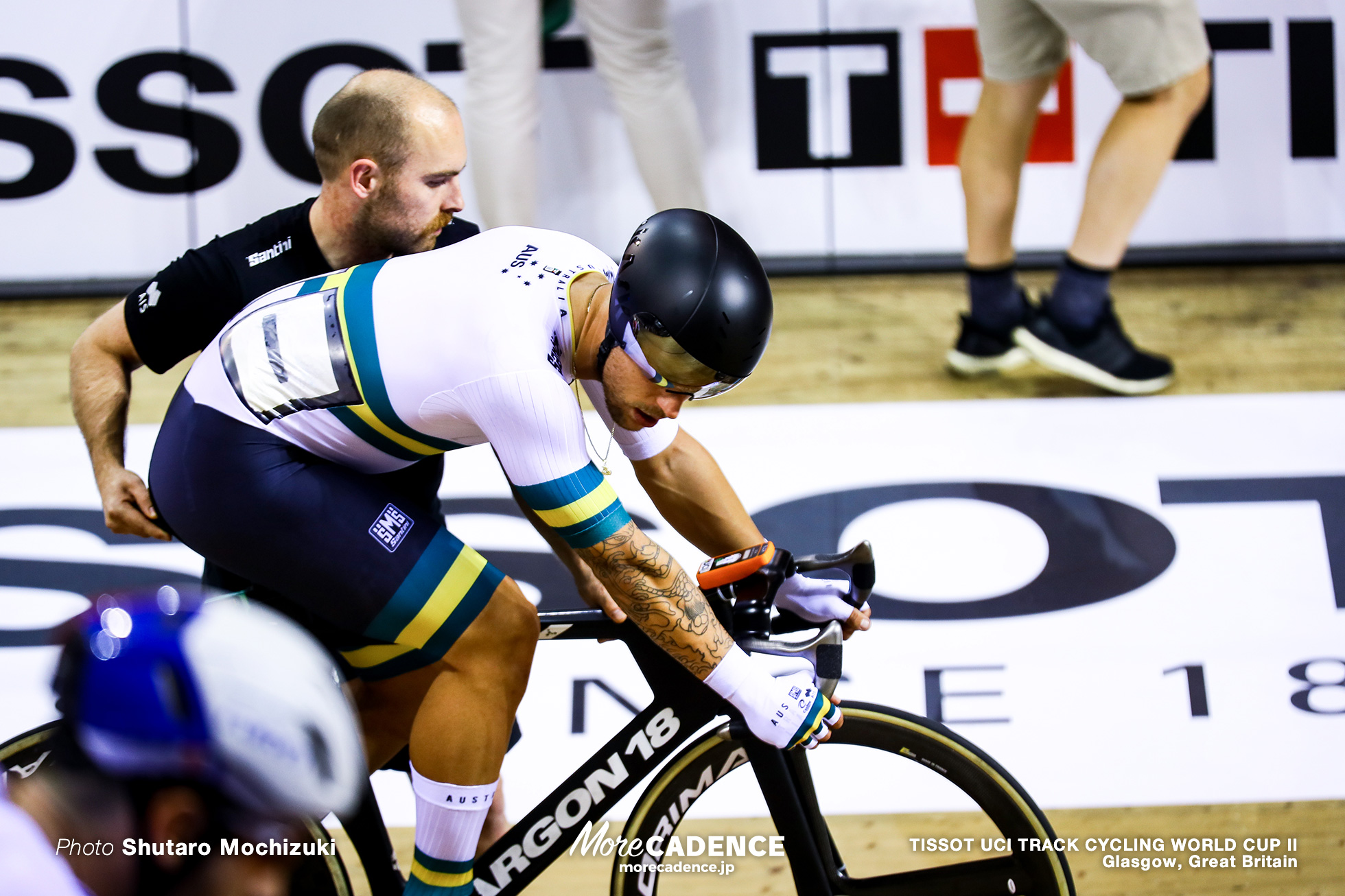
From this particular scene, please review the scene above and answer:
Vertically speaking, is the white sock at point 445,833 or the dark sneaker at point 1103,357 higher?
the dark sneaker at point 1103,357

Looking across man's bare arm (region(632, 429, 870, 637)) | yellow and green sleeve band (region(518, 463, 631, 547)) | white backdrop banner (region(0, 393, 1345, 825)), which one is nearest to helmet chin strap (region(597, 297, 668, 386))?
yellow and green sleeve band (region(518, 463, 631, 547))

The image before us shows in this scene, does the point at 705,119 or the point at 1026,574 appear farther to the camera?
the point at 705,119

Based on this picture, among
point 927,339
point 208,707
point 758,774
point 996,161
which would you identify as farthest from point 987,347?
point 208,707

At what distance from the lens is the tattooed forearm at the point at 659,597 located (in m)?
1.67

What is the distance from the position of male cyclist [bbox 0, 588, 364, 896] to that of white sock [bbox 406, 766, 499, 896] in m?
0.89

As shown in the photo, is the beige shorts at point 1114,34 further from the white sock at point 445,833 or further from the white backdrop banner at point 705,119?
the white sock at point 445,833

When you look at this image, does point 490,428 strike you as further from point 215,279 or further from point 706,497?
point 215,279


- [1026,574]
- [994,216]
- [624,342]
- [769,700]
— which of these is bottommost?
[1026,574]

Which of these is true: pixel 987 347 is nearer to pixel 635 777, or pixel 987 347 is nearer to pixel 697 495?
pixel 697 495

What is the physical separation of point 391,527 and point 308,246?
0.59 meters

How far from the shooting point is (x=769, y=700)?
1693mm

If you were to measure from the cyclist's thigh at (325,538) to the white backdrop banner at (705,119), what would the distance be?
3.01 m

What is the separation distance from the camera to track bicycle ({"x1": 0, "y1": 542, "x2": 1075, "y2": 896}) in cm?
187

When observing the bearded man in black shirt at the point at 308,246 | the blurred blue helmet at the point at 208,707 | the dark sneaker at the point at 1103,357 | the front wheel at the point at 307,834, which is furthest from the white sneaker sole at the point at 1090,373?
the blurred blue helmet at the point at 208,707
